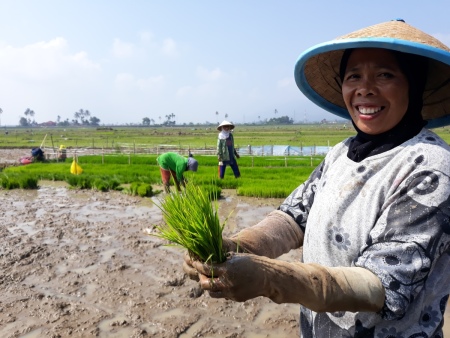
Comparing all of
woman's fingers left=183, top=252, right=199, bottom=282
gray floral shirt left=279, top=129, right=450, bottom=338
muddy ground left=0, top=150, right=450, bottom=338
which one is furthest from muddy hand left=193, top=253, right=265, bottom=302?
muddy ground left=0, top=150, right=450, bottom=338

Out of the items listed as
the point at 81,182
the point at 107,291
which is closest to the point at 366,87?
the point at 107,291

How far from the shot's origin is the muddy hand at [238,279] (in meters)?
0.99

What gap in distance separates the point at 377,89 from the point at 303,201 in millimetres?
589

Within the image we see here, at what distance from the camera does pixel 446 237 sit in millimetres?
1011

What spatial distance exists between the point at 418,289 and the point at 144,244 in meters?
5.01

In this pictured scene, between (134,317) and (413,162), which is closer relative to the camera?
(413,162)

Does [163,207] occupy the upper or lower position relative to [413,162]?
lower

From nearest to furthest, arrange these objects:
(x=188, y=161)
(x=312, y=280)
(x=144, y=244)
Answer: (x=312, y=280)
(x=144, y=244)
(x=188, y=161)

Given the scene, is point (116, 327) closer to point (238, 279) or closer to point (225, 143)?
point (238, 279)

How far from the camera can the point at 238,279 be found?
3.23ft

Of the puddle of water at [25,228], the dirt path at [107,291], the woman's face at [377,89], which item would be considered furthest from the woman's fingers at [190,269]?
the puddle of water at [25,228]

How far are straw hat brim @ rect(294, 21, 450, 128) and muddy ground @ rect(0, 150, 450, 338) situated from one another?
4.22 ft

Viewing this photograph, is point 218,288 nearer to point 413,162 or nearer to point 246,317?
point 413,162

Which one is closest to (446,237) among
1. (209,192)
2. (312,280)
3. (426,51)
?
(312,280)
